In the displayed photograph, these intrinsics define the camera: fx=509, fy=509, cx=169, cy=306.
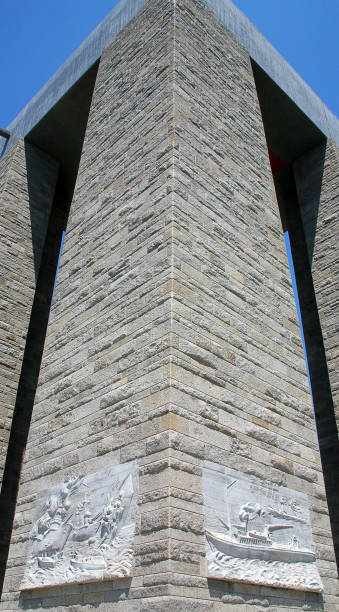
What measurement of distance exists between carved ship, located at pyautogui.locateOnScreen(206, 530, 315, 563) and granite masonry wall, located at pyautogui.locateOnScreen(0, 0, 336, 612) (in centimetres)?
15

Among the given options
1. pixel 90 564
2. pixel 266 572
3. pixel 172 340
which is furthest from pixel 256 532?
pixel 172 340

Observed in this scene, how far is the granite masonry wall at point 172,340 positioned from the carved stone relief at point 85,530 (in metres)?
0.10

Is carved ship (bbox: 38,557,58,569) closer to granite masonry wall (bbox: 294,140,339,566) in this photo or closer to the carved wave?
the carved wave

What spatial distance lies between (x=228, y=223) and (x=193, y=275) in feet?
3.96

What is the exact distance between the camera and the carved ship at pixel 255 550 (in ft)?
11.0

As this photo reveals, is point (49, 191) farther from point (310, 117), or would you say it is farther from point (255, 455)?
point (255, 455)

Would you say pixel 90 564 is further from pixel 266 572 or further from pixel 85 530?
pixel 266 572

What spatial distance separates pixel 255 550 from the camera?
3598mm

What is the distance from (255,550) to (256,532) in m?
0.12

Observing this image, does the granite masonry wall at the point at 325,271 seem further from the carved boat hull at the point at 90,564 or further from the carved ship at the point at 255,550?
the carved boat hull at the point at 90,564

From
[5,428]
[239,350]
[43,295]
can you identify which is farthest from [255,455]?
[43,295]

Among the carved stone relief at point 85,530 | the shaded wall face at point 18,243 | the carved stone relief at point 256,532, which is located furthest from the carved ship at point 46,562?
the shaded wall face at point 18,243

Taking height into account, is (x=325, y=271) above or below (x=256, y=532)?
above

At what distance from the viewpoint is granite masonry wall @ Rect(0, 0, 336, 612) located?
3367 mm
